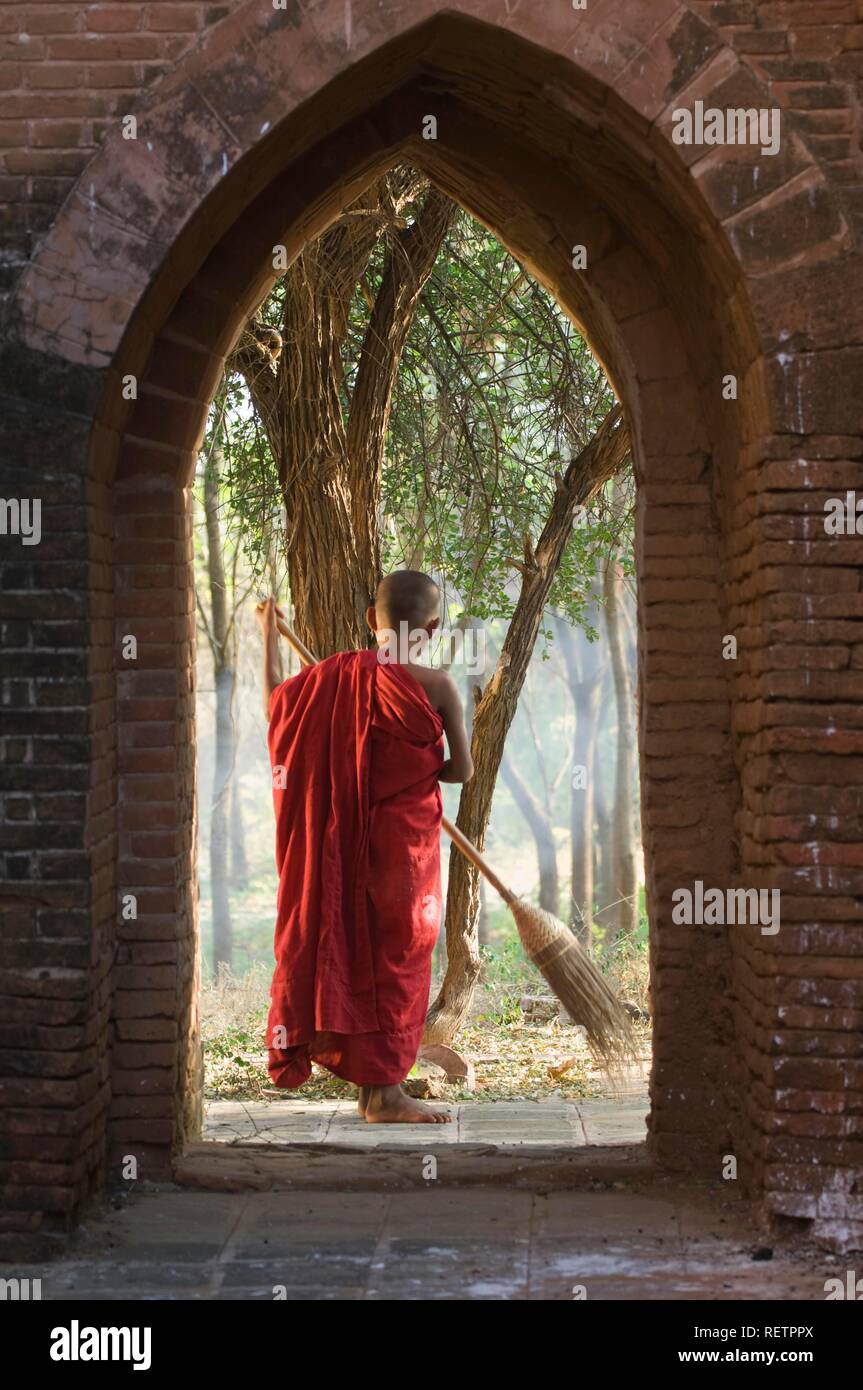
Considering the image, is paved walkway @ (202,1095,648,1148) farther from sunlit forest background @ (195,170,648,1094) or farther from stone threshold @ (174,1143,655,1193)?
sunlit forest background @ (195,170,648,1094)

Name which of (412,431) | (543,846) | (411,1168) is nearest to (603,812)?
(543,846)

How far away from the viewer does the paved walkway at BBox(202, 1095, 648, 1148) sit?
5.28 metres

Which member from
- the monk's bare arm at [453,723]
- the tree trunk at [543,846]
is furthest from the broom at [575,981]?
the tree trunk at [543,846]

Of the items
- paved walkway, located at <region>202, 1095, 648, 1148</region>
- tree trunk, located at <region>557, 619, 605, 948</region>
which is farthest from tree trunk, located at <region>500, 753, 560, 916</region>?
paved walkway, located at <region>202, 1095, 648, 1148</region>

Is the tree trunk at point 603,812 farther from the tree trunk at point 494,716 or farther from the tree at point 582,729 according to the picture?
the tree trunk at point 494,716

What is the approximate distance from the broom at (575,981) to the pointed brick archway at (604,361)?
3.73 feet

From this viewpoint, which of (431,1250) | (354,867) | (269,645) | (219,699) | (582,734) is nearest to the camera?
(431,1250)

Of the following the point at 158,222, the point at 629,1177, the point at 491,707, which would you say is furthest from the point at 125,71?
the point at 491,707

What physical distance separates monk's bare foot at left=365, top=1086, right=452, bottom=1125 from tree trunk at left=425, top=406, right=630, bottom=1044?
2391 mm

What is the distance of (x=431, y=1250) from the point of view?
4.00 metres

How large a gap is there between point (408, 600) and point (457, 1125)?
2.06 meters

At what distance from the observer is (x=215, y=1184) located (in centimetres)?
454

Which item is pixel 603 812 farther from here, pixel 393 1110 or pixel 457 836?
pixel 393 1110

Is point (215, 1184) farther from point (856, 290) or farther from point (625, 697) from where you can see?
point (625, 697)
